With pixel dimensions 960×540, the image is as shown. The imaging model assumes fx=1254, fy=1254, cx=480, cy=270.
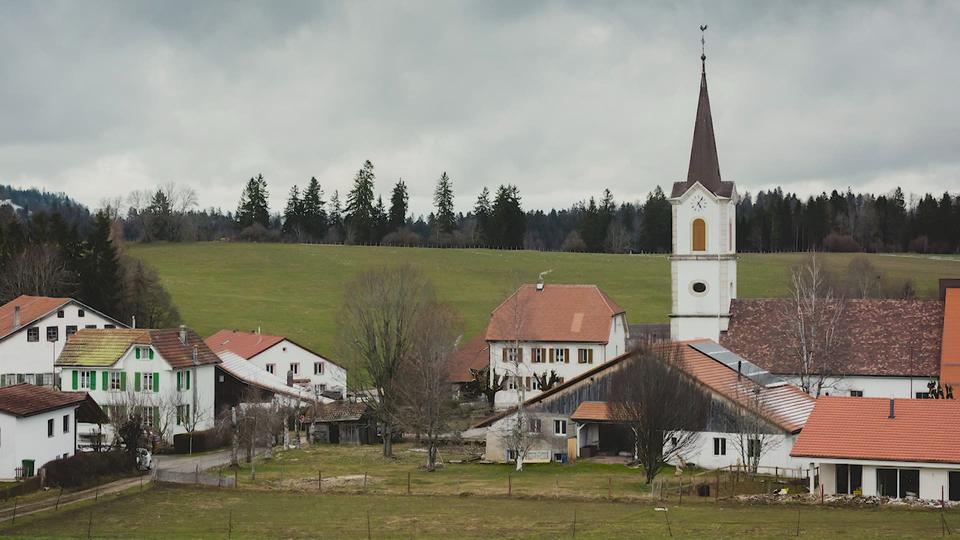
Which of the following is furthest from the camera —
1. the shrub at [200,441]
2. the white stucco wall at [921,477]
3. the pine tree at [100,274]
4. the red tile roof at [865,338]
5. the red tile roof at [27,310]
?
the pine tree at [100,274]

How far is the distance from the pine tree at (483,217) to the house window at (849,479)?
128705mm

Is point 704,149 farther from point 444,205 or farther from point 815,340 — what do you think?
point 444,205

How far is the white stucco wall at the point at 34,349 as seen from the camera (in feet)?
219

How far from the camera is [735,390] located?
50.4m

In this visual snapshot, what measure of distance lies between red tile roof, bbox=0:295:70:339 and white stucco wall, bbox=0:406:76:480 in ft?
69.9

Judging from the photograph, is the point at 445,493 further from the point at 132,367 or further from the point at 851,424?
the point at 132,367

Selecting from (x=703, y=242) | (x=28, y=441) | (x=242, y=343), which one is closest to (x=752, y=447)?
(x=703, y=242)

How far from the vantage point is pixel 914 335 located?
61031 millimetres

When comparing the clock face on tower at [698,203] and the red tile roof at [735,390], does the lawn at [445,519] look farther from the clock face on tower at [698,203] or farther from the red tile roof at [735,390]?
the clock face on tower at [698,203]

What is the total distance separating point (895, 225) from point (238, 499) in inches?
5686

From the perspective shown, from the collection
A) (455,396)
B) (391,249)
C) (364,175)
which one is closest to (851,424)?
(455,396)

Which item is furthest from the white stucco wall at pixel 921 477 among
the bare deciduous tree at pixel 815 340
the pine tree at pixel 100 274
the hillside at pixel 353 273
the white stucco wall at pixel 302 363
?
the pine tree at pixel 100 274

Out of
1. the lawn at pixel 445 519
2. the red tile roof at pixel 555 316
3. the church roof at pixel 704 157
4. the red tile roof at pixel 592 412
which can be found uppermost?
the church roof at pixel 704 157

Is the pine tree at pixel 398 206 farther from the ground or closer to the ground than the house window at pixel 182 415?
farther from the ground
